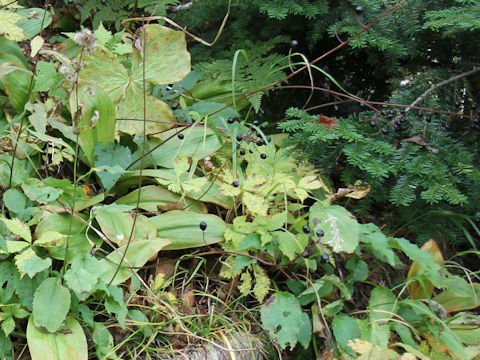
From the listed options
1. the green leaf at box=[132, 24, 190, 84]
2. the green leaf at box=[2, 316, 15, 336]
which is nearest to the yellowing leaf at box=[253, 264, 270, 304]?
the green leaf at box=[2, 316, 15, 336]

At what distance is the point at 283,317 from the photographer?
5.58ft

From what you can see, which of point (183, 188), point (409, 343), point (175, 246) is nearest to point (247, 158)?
point (183, 188)

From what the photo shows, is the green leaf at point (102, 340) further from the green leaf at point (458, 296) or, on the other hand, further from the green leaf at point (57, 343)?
the green leaf at point (458, 296)

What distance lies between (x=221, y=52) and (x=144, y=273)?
128cm

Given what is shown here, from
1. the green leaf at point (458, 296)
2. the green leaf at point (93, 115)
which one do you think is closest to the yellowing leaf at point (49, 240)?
the green leaf at point (93, 115)

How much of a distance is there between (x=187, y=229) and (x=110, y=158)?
48 cm

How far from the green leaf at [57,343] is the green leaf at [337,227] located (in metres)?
0.89

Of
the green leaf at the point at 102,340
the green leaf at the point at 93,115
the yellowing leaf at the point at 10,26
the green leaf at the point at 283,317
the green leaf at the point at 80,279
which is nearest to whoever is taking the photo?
the green leaf at the point at 80,279

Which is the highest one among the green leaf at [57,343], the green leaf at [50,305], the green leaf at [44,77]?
the green leaf at [44,77]

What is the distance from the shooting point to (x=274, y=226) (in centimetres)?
187

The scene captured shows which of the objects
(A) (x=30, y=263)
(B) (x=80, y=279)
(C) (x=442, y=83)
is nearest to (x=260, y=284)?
(B) (x=80, y=279)

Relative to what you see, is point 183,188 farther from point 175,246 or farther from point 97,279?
point 97,279

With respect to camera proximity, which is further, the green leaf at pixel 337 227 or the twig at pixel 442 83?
the twig at pixel 442 83

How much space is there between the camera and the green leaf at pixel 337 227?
166 cm
